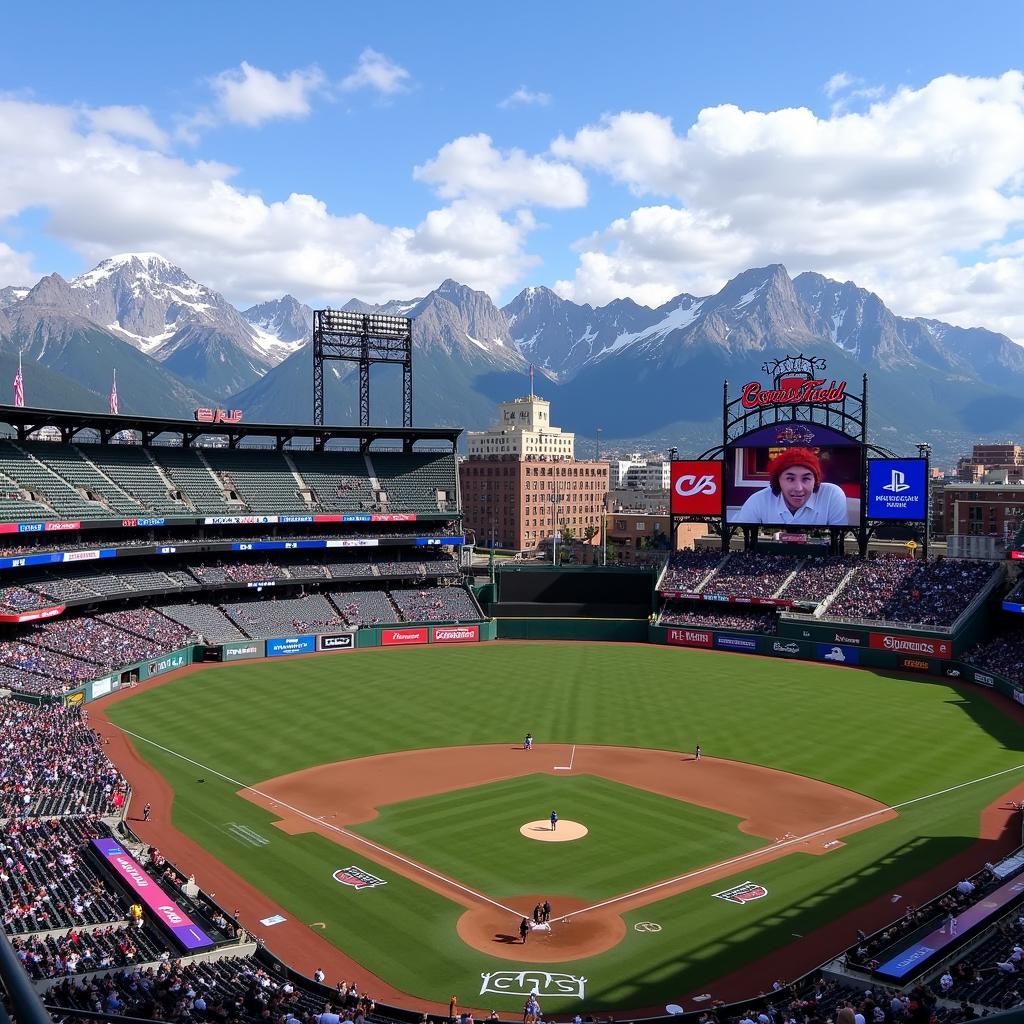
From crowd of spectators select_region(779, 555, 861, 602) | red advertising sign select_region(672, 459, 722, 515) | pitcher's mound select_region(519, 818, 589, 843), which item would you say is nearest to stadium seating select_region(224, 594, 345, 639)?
red advertising sign select_region(672, 459, 722, 515)

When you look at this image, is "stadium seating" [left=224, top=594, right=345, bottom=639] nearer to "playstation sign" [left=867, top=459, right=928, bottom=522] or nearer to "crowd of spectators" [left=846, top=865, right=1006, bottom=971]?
"playstation sign" [left=867, top=459, right=928, bottom=522]

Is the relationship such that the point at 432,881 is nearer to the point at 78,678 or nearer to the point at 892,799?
the point at 892,799

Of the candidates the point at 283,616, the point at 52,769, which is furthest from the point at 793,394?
the point at 52,769

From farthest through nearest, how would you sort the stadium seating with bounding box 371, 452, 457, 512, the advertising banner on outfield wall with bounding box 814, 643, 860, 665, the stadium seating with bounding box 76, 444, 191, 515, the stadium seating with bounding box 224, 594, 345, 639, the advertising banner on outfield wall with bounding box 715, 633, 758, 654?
the stadium seating with bounding box 371, 452, 457, 512 → the stadium seating with bounding box 76, 444, 191, 515 → the advertising banner on outfield wall with bounding box 715, 633, 758, 654 → the stadium seating with bounding box 224, 594, 345, 639 → the advertising banner on outfield wall with bounding box 814, 643, 860, 665

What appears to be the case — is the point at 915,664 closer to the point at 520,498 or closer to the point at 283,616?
the point at 283,616

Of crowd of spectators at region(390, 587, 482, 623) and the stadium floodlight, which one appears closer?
crowd of spectators at region(390, 587, 482, 623)

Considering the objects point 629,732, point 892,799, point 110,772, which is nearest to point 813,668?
point 629,732
